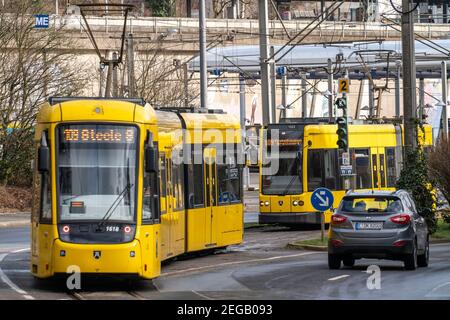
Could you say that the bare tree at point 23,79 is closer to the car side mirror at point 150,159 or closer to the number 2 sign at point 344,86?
the number 2 sign at point 344,86

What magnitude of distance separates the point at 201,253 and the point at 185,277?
20.0ft

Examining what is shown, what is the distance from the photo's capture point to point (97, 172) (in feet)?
67.1

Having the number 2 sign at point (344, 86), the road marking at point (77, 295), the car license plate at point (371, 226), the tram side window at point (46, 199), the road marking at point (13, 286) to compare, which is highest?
the number 2 sign at point (344, 86)

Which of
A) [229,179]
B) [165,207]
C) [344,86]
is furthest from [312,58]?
[165,207]

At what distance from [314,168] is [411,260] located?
1516 centimetres

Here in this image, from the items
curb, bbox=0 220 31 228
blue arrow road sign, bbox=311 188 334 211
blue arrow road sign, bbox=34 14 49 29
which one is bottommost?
curb, bbox=0 220 31 228

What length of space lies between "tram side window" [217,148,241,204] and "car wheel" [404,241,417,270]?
5.65 m

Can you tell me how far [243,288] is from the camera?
20.8m

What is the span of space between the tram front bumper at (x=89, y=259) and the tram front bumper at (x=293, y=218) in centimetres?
1915

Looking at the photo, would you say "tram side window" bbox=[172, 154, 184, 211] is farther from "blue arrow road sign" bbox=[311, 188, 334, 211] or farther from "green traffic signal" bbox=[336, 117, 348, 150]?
"green traffic signal" bbox=[336, 117, 348, 150]

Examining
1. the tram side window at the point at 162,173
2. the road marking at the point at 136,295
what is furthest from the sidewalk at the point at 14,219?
the road marking at the point at 136,295

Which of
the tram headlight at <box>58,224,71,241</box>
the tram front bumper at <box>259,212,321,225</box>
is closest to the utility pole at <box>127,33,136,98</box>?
the tram front bumper at <box>259,212,321,225</box>

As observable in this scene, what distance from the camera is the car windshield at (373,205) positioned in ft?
80.2

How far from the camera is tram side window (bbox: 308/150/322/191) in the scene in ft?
129
